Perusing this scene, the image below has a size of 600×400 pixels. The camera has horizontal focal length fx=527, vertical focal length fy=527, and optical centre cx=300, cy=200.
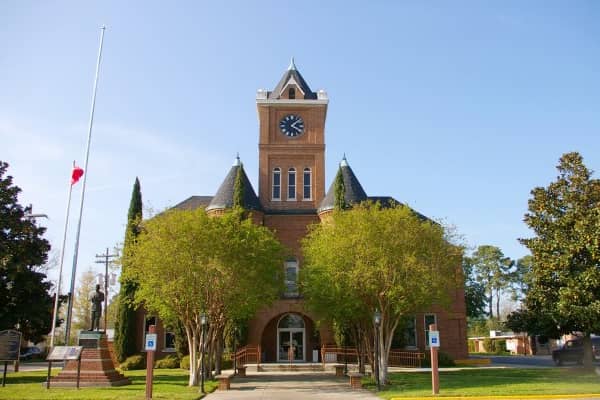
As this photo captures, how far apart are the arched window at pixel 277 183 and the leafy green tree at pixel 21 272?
682 inches

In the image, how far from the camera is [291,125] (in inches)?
1677

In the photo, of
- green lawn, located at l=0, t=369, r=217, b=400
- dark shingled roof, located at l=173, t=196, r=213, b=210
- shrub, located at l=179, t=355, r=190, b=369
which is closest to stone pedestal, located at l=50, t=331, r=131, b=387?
green lawn, located at l=0, t=369, r=217, b=400

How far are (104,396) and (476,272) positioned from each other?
63453 mm

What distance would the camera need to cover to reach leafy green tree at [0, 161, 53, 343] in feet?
87.0

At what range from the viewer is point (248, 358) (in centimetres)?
3478

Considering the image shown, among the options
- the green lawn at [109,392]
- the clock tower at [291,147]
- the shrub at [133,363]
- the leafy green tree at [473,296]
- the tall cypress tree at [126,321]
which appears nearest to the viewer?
the green lawn at [109,392]

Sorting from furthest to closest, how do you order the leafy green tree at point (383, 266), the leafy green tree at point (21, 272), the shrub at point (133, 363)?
the shrub at point (133, 363), the leafy green tree at point (21, 272), the leafy green tree at point (383, 266)

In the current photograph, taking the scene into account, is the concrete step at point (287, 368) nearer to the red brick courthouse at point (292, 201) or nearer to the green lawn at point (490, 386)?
the red brick courthouse at point (292, 201)

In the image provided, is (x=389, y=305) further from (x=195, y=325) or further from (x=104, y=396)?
(x=104, y=396)

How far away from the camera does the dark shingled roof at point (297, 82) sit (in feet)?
142

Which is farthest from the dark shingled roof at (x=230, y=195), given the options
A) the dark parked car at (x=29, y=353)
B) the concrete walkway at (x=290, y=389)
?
the dark parked car at (x=29, y=353)

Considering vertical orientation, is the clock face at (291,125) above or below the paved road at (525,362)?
above

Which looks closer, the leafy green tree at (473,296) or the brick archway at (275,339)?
the brick archway at (275,339)

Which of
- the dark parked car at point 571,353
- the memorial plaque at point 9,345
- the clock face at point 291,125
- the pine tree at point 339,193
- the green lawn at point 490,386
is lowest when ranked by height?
the green lawn at point 490,386
